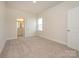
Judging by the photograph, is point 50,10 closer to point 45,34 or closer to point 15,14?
point 45,34

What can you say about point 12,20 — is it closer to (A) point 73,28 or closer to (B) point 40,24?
(B) point 40,24

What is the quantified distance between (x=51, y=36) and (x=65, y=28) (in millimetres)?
1810

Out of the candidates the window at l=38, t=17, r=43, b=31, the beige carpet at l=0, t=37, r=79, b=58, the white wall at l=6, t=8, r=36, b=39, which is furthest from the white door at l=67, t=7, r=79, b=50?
the white wall at l=6, t=8, r=36, b=39

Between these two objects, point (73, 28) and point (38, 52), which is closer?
point (38, 52)

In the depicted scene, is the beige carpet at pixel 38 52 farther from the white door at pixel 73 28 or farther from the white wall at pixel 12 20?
the white wall at pixel 12 20

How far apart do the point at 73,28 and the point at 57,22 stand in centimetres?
170

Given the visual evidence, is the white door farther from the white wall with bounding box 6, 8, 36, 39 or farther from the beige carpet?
the white wall with bounding box 6, 8, 36, 39

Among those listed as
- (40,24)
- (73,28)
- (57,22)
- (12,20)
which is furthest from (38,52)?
(40,24)

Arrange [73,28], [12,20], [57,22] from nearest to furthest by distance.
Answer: [73,28], [57,22], [12,20]

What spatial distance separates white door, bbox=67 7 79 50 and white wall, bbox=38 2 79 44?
36 cm

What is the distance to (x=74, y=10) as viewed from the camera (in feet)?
15.6

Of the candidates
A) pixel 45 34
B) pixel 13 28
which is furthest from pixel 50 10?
pixel 13 28

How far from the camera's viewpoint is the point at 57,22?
6.43 m

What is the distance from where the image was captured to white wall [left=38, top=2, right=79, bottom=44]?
5.56 meters
